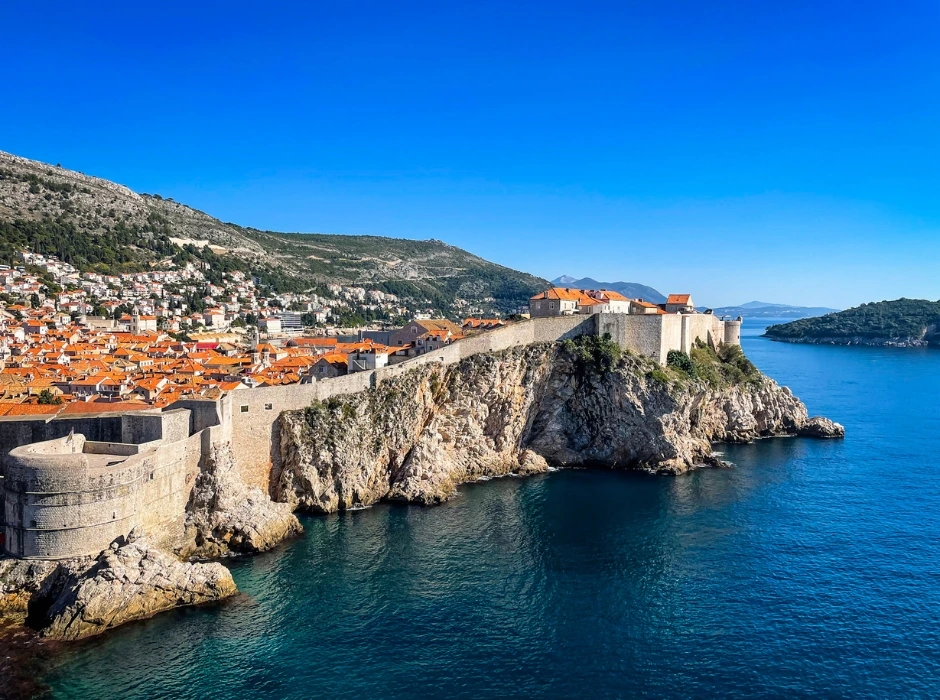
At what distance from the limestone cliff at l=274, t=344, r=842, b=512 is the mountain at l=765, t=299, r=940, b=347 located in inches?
4026

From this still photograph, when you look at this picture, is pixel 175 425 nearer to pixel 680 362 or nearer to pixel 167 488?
pixel 167 488

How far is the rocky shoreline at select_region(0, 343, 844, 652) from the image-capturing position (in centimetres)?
1819

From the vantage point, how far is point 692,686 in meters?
15.7

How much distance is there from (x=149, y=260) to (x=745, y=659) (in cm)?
8600

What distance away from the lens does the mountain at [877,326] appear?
4734 inches

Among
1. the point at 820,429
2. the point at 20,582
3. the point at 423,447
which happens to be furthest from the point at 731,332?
the point at 20,582

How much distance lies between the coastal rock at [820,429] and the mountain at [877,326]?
9300 centimetres

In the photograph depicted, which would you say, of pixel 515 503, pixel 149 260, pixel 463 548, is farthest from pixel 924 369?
pixel 149 260

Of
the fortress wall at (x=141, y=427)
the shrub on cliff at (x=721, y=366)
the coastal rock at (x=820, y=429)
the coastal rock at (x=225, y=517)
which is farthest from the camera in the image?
the coastal rock at (x=820, y=429)

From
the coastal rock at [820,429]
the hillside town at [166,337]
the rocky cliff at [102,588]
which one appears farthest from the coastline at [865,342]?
the rocky cliff at [102,588]

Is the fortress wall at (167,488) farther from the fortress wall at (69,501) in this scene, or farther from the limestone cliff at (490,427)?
the limestone cliff at (490,427)

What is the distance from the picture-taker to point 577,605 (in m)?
19.6

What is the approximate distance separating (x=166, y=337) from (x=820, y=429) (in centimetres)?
4901

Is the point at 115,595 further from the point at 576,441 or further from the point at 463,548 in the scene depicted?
the point at 576,441
